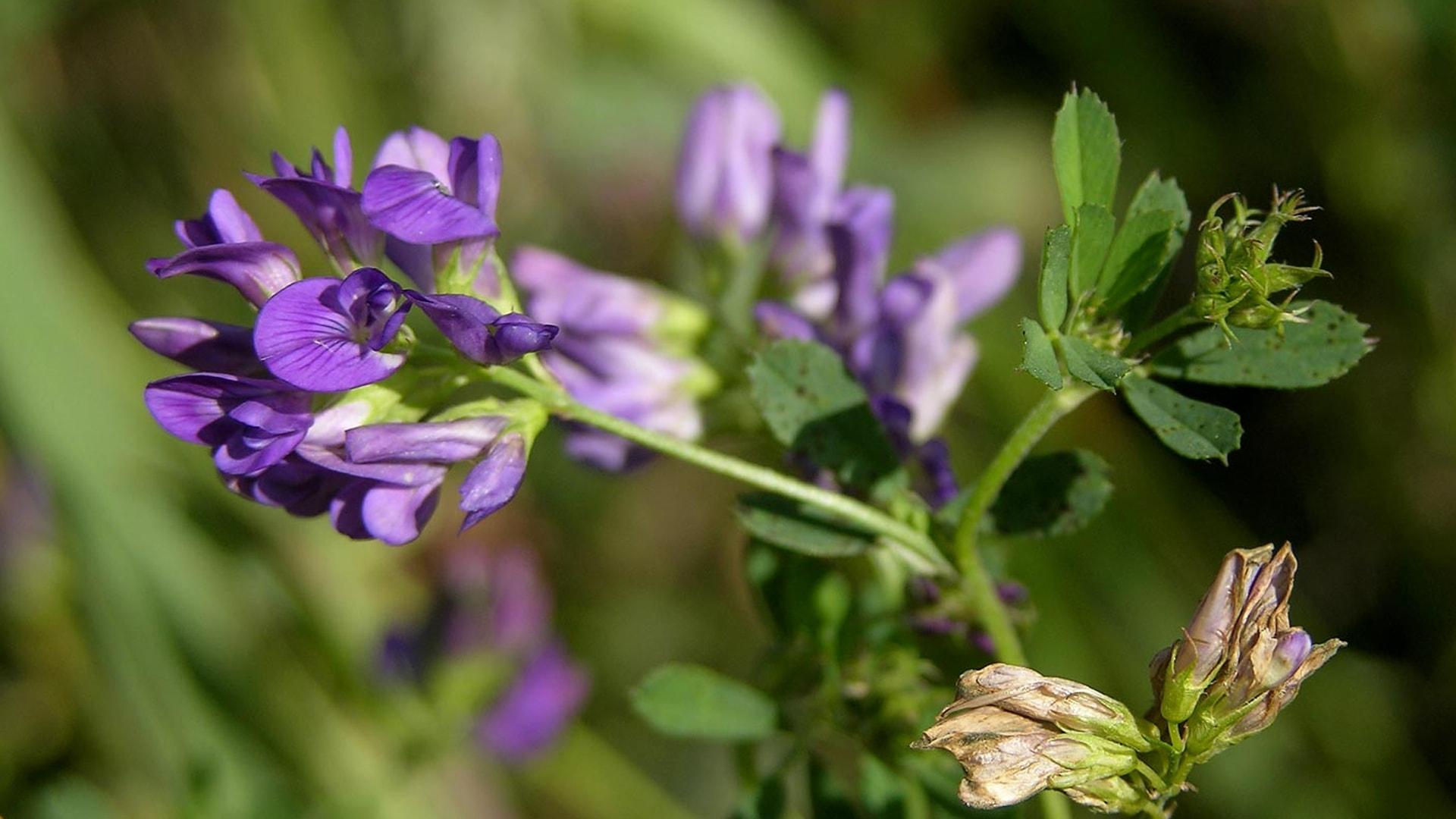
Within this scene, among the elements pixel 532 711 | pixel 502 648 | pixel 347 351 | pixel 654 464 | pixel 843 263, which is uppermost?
pixel 347 351

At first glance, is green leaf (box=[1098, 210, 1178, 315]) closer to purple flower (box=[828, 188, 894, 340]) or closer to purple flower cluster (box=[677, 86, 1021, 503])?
purple flower cluster (box=[677, 86, 1021, 503])

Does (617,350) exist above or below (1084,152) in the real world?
below

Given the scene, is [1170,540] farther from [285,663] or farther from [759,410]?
[759,410]

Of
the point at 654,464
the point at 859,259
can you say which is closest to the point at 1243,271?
the point at 859,259

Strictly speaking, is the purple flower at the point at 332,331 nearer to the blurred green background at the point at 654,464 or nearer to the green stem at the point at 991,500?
the green stem at the point at 991,500

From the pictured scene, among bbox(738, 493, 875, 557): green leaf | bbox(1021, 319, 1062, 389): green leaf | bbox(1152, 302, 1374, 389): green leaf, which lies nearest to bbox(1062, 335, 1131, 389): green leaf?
bbox(1021, 319, 1062, 389): green leaf

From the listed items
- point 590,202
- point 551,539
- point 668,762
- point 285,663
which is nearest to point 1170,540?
point 668,762

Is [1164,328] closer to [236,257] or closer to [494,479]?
[494,479]

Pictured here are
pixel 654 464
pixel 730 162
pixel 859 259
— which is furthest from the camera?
pixel 654 464
